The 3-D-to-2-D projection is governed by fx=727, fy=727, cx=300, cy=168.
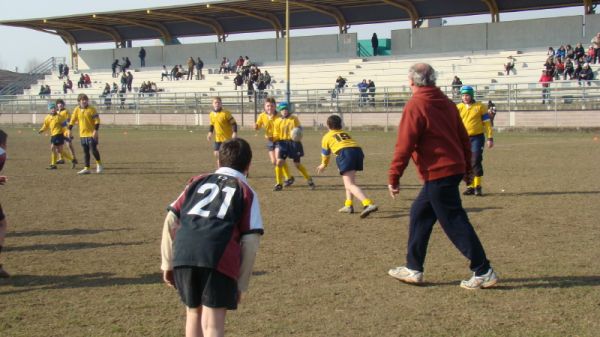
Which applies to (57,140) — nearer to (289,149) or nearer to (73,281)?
(289,149)

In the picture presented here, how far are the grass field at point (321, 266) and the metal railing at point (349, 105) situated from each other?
1753 cm

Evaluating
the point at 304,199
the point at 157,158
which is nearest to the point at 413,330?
the point at 304,199

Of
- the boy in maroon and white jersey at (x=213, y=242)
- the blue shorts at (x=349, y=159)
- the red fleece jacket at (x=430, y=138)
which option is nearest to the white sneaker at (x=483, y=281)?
the red fleece jacket at (x=430, y=138)

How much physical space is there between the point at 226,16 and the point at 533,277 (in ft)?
162

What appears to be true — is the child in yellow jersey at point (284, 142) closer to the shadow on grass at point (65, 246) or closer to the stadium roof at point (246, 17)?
the shadow on grass at point (65, 246)

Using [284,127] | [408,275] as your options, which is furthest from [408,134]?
[284,127]

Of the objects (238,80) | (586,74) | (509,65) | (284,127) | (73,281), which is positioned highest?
(509,65)

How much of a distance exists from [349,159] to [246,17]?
4547 centimetres

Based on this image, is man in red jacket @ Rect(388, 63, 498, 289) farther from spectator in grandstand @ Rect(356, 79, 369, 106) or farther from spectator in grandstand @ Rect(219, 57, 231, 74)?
spectator in grandstand @ Rect(219, 57, 231, 74)

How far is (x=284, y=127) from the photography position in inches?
525

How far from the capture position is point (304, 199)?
482 inches

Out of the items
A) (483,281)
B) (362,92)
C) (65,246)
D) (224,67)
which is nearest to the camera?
(483,281)

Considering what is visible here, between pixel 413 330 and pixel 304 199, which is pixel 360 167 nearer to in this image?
pixel 304 199

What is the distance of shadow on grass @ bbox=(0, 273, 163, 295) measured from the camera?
6.58m
